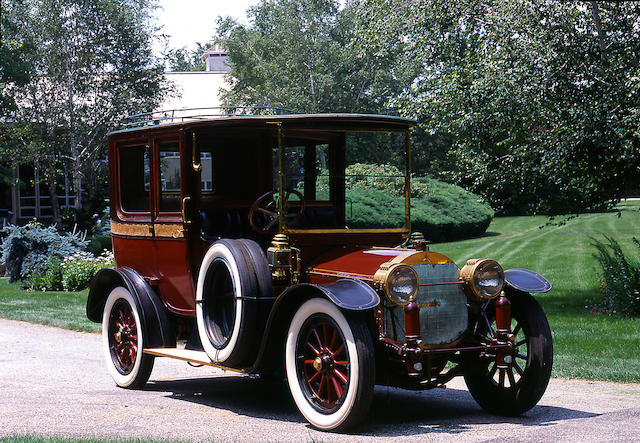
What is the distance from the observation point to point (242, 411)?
6926 mm

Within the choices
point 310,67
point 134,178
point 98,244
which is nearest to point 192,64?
point 310,67

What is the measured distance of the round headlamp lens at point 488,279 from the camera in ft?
20.6

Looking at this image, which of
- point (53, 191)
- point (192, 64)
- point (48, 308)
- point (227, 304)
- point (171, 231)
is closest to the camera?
point (227, 304)

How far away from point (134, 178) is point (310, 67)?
97.8 feet

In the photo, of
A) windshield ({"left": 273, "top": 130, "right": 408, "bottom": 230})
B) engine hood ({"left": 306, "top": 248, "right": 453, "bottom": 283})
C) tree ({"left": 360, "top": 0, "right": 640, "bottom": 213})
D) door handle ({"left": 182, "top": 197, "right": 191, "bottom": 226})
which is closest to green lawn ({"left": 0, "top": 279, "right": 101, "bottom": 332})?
door handle ({"left": 182, "top": 197, "right": 191, "bottom": 226})

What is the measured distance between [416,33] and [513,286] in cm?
949

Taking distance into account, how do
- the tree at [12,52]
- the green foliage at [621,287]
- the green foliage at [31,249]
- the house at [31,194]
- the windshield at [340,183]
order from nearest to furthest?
the windshield at [340,183]
the green foliage at [621,287]
the green foliage at [31,249]
the tree at [12,52]
the house at [31,194]

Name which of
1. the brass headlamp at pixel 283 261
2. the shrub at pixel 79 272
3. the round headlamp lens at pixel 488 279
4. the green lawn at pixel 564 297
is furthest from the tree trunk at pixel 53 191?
the round headlamp lens at pixel 488 279

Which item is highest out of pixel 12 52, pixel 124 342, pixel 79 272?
pixel 12 52

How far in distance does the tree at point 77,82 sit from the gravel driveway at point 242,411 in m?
20.2

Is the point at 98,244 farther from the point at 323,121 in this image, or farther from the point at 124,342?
the point at 323,121

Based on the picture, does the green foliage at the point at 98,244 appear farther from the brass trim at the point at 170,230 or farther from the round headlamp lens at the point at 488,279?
the round headlamp lens at the point at 488,279

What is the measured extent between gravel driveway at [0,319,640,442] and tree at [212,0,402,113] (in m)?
28.8

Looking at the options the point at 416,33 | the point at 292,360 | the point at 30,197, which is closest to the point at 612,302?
the point at 416,33
